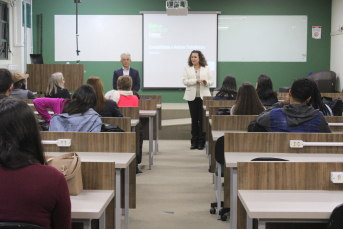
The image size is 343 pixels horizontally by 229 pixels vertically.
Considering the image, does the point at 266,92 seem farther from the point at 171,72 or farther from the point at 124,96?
the point at 171,72

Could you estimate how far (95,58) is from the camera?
10203 mm

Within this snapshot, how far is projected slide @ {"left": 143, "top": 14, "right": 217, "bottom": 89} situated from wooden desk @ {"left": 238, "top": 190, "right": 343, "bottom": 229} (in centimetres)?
828

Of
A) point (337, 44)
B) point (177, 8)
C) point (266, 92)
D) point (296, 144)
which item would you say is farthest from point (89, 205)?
point (337, 44)

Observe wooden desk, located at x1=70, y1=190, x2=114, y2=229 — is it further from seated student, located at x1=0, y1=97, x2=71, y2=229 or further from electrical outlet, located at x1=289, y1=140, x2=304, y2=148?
electrical outlet, located at x1=289, y1=140, x2=304, y2=148

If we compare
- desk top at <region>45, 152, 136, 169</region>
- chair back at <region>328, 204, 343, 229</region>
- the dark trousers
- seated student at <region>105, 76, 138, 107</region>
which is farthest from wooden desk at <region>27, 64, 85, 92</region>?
chair back at <region>328, 204, 343, 229</region>

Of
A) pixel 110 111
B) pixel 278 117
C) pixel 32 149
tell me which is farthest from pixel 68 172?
pixel 110 111

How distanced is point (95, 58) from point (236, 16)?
11.8ft

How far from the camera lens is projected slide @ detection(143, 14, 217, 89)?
1002 centimetres

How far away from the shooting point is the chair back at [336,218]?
163 cm

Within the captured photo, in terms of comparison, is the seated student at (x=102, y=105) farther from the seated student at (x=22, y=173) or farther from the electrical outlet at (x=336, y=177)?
the seated student at (x=22, y=173)

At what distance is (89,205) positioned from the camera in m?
1.83

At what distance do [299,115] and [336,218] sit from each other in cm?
146

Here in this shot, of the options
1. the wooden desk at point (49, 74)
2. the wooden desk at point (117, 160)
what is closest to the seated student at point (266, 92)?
the wooden desk at point (117, 160)

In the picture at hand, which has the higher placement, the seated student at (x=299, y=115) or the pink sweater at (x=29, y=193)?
the seated student at (x=299, y=115)
